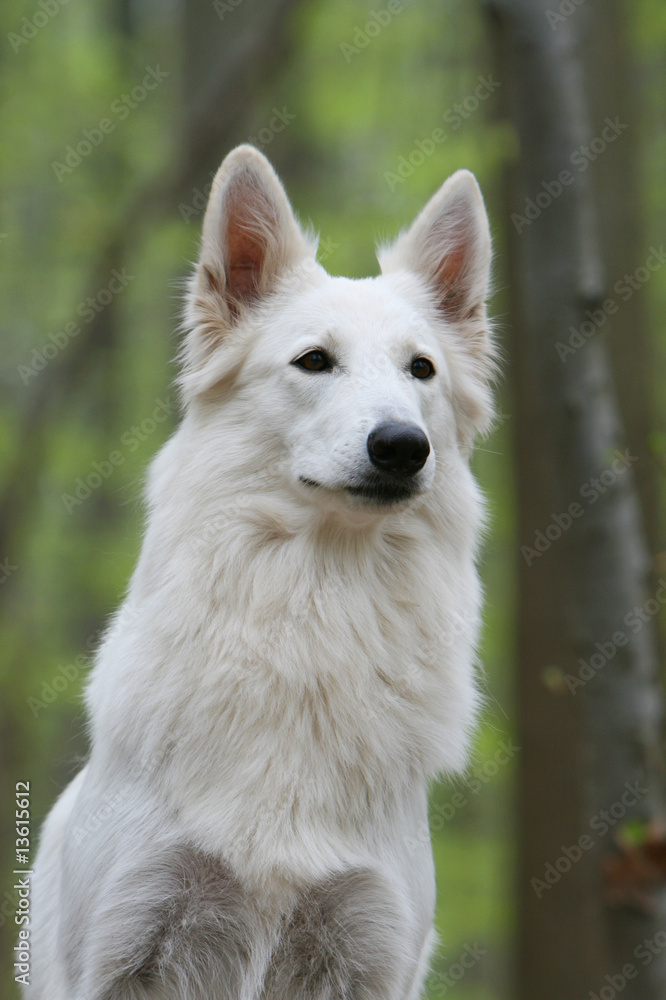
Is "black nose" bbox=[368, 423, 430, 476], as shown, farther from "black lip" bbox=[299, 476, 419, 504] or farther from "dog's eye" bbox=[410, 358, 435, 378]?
"dog's eye" bbox=[410, 358, 435, 378]

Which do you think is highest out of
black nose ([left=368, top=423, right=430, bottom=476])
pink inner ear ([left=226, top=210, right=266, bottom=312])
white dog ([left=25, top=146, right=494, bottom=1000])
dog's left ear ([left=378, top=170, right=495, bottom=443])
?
dog's left ear ([left=378, top=170, right=495, bottom=443])

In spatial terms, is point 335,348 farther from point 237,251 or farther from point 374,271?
point 374,271

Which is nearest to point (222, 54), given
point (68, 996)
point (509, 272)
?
point (509, 272)

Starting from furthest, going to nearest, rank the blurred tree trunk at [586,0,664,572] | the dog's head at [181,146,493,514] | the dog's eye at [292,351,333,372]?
the blurred tree trunk at [586,0,664,572] < the dog's eye at [292,351,333,372] < the dog's head at [181,146,493,514]

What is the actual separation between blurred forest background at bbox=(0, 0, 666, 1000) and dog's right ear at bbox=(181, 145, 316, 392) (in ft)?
0.99

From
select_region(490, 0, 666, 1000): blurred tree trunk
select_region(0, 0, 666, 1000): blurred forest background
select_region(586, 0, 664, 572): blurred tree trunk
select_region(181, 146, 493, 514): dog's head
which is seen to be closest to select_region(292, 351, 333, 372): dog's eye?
select_region(181, 146, 493, 514): dog's head

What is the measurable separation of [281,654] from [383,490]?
0.66 metres

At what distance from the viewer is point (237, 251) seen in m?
3.62

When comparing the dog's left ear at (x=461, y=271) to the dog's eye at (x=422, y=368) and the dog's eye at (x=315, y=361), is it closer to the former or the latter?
the dog's eye at (x=422, y=368)

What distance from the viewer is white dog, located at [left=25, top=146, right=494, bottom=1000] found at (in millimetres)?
2764

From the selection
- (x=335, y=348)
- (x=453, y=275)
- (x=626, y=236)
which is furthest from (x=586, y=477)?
(x=626, y=236)

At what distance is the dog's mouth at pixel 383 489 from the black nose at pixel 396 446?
5 cm

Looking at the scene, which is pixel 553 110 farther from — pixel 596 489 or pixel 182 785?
pixel 182 785

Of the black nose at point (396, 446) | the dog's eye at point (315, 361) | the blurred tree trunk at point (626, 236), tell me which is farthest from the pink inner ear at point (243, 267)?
the blurred tree trunk at point (626, 236)
